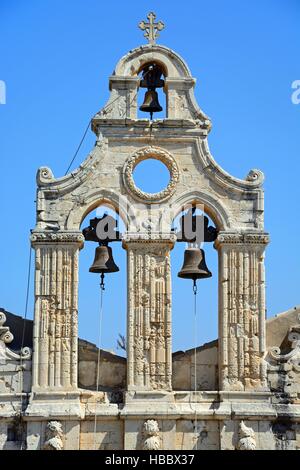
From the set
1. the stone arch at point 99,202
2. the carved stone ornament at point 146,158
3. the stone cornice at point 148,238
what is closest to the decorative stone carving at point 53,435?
the stone cornice at point 148,238

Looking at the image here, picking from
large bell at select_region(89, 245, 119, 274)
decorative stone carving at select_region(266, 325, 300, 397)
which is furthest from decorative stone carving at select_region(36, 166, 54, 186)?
decorative stone carving at select_region(266, 325, 300, 397)

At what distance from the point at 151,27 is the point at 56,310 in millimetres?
5286

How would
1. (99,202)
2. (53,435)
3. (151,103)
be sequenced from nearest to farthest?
1. (53,435)
2. (99,202)
3. (151,103)

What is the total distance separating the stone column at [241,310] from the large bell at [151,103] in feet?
8.71

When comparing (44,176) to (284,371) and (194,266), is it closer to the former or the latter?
(194,266)

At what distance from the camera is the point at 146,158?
111 ft

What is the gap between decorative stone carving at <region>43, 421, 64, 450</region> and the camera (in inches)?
1287

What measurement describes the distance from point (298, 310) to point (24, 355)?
5.03 meters

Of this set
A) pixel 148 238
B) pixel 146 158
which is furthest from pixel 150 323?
pixel 146 158

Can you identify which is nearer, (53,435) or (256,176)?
(53,435)

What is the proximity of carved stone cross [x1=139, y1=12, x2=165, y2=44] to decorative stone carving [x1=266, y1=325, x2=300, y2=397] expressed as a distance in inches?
230

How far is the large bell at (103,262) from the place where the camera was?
34156mm

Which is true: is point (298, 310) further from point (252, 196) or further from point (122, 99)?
point (122, 99)
